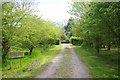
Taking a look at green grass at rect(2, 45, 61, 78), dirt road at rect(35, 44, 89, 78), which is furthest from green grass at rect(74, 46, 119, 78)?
Result: green grass at rect(2, 45, 61, 78)

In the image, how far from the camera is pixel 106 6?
11.3 m

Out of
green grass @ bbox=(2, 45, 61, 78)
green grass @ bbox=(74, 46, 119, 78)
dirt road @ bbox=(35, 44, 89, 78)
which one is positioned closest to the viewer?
dirt road @ bbox=(35, 44, 89, 78)

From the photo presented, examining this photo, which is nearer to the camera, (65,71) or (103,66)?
(65,71)

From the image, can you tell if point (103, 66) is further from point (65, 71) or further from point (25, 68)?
point (25, 68)

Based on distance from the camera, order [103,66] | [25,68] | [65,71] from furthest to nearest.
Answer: [103,66], [25,68], [65,71]

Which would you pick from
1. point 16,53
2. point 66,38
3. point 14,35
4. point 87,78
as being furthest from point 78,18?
point 66,38

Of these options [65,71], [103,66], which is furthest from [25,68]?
[103,66]

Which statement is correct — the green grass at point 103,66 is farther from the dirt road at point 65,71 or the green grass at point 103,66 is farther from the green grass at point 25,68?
the green grass at point 25,68

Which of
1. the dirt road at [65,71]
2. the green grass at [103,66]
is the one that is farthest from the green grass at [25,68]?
the green grass at [103,66]

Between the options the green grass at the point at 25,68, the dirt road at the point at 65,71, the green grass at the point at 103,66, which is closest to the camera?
the dirt road at the point at 65,71

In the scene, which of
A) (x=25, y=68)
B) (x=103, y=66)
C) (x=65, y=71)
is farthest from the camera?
(x=103, y=66)

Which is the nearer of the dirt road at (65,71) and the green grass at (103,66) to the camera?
the dirt road at (65,71)

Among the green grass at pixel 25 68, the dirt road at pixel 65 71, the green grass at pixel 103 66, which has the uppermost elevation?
the green grass at pixel 103 66

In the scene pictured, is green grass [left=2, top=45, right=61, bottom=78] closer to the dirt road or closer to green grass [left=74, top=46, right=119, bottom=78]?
the dirt road
